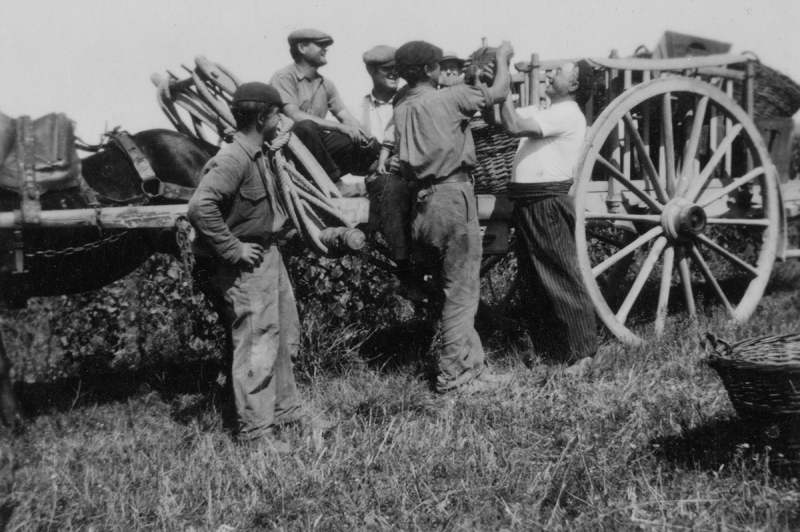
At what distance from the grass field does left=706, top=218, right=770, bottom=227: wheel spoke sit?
3.55 ft

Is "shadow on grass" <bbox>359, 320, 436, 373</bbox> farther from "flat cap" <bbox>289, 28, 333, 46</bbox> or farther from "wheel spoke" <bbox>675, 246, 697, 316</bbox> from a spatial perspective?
"flat cap" <bbox>289, 28, 333, 46</bbox>

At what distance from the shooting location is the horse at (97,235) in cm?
420

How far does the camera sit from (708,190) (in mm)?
5410

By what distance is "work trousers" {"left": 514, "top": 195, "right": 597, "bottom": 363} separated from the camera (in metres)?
4.45

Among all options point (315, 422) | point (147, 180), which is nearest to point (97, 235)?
point (147, 180)

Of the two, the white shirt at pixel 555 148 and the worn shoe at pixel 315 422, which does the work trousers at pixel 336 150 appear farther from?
the worn shoe at pixel 315 422

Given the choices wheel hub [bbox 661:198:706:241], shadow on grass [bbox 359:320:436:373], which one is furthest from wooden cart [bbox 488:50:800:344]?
shadow on grass [bbox 359:320:436:373]

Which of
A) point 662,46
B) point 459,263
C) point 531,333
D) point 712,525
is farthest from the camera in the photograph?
point 662,46

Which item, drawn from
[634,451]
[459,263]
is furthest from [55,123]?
[634,451]

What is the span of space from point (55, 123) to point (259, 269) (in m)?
1.68

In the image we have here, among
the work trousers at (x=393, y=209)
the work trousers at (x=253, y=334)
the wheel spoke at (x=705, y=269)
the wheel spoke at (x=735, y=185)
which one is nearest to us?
the work trousers at (x=253, y=334)

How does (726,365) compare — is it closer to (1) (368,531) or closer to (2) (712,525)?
(2) (712,525)

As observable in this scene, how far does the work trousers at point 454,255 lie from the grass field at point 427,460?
10.4 inches

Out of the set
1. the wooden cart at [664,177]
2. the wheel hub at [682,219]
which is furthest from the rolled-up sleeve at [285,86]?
the wheel hub at [682,219]
